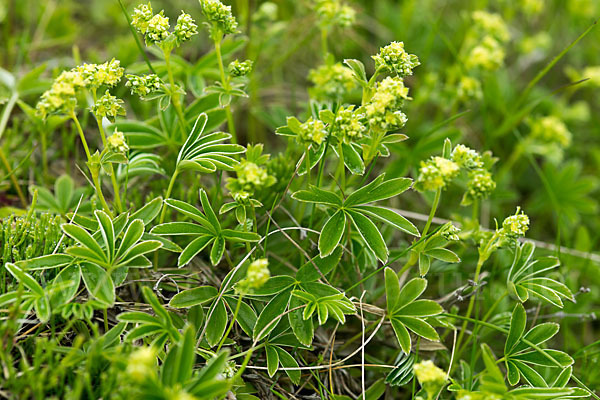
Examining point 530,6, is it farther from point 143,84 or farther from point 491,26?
point 143,84

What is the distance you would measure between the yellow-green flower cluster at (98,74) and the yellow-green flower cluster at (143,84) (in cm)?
5

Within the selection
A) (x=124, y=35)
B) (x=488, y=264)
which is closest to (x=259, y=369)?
(x=488, y=264)

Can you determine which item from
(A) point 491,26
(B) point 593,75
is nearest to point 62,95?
(A) point 491,26

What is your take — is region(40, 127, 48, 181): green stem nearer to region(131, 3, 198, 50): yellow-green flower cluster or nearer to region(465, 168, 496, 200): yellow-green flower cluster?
region(131, 3, 198, 50): yellow-green flower cluster

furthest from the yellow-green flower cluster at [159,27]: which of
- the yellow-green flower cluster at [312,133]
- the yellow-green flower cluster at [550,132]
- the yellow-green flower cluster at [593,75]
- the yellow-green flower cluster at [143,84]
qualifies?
the yellow-green flower cluster at [593,75]

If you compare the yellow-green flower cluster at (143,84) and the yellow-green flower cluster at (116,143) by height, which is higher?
the yellow-green flower cluster at (143,84)

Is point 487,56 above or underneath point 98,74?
underneath

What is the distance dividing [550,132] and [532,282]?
1321 mm

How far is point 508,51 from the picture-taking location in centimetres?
394

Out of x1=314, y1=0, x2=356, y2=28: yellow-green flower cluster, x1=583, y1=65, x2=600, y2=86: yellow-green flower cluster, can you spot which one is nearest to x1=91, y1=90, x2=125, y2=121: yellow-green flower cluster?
x1=314, y1=0, x2=356, y2=28: yellow-green flower cluster

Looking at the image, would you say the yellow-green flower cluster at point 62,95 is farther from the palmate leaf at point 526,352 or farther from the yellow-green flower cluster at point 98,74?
the palmate leaf at point 526,352

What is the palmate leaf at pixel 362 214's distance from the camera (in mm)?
1815

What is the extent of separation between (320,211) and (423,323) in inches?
23.8

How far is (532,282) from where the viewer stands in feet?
6.38
